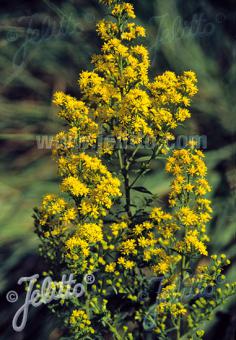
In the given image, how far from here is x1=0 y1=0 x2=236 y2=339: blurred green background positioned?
5.48 feet

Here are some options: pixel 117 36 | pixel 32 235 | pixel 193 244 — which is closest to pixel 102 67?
pixel 117 36

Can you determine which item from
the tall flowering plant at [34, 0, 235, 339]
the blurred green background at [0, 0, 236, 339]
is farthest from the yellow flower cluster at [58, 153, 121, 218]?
the blurred green background at [0, 0, 236, 339]

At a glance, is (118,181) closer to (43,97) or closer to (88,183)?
(88,183)

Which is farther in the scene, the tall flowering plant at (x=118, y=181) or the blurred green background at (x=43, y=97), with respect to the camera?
the blurred green background at (x=43, y=97)

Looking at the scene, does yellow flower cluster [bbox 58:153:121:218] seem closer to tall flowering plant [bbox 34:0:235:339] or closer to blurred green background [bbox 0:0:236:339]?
tall flowering plant [bbox 34:0:235:339]

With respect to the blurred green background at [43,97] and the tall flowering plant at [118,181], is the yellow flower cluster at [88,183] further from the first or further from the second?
the blurred green background at [43,97]

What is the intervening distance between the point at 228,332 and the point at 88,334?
646 mm

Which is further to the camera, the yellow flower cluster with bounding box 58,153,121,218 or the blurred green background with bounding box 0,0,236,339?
the blurred green background with bounding box 0,0,236,339

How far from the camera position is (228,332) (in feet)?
5.69

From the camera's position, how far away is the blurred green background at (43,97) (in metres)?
1.67

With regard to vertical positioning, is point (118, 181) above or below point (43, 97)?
below

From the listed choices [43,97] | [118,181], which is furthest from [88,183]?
[43,97]

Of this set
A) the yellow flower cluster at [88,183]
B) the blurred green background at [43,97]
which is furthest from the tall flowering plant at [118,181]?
the blurred green background at [43,97]

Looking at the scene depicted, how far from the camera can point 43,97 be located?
1.74 meters
